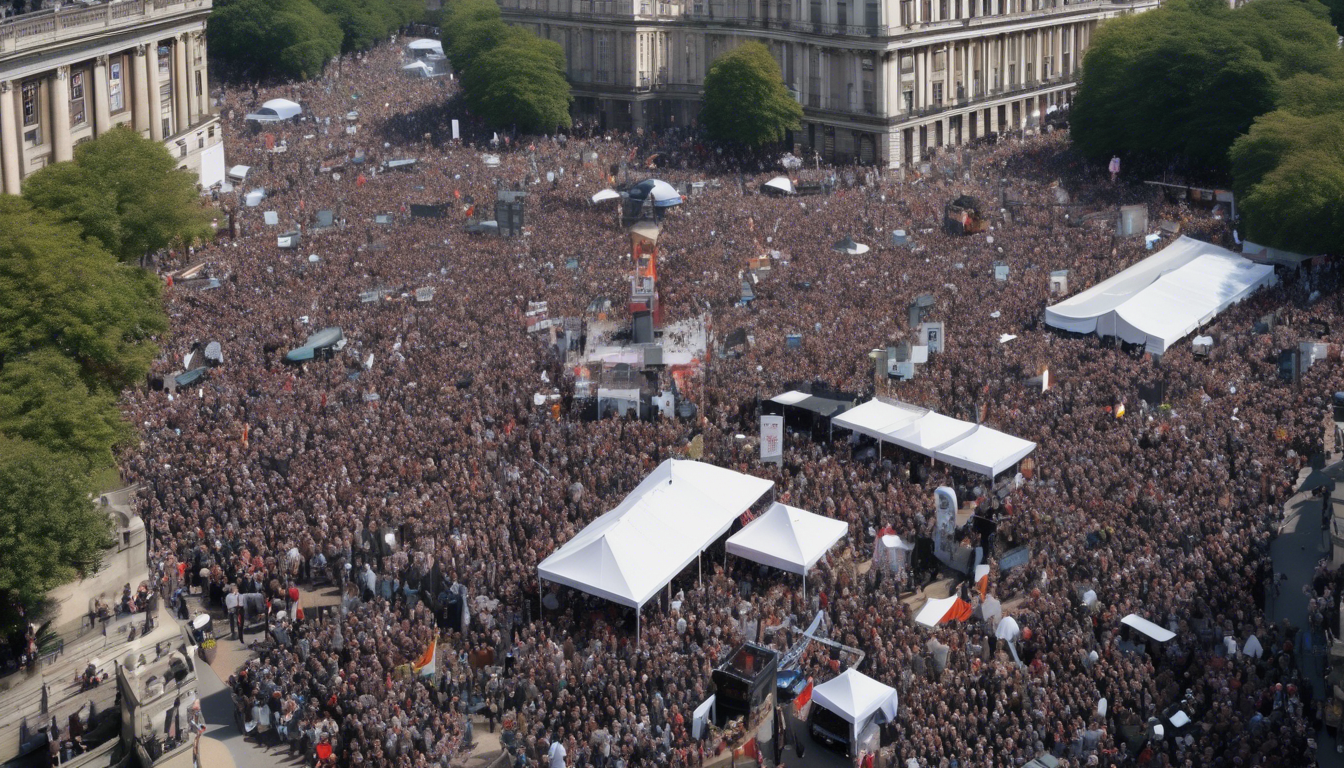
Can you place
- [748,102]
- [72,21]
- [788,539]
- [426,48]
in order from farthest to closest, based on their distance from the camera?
1. [426,48]
2. [748,102]
3. [72,21]
4. [788,539]

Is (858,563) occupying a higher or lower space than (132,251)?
lower

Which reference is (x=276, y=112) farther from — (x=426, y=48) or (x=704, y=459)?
(x=704, y=459)

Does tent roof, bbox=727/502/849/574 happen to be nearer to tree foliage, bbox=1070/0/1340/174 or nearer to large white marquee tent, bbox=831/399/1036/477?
large white marquee tent, bbox=831/399/1036/477

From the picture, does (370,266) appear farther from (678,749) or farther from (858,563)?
(678,749)

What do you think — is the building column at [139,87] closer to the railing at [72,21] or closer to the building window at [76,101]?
the railing at [72,21]

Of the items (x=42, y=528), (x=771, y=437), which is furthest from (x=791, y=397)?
(x=42, y=528)

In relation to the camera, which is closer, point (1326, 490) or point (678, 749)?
point (678, 749)

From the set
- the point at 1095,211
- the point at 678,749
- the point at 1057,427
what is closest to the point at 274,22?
the point at 1095,211
